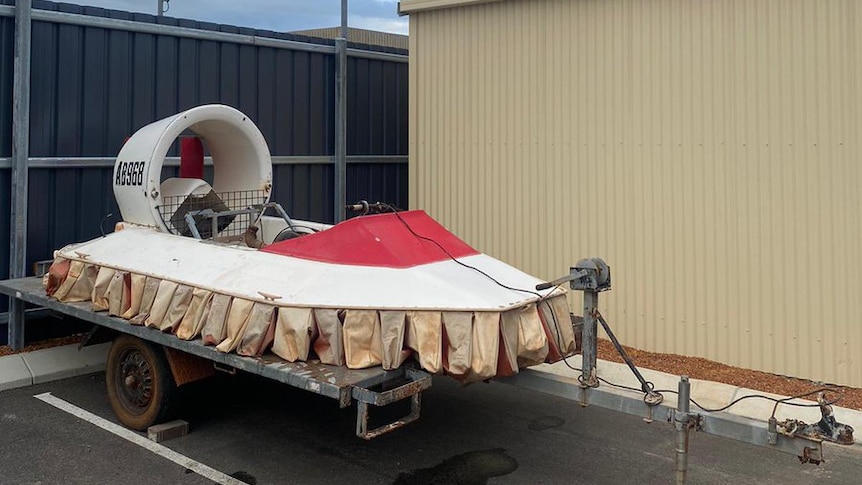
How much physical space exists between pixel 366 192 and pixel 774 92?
19.0 feet

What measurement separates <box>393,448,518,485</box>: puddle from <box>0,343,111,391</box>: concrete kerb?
3.78 m

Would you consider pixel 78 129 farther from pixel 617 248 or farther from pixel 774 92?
pixel 774 92

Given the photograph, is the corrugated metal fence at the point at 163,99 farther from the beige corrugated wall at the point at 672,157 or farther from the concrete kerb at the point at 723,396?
the concrete kerb at the point at 723,396

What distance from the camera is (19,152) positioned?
7902 mm

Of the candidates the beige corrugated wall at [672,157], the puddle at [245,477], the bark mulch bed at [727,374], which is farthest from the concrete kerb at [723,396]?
the puddle at [245,477]

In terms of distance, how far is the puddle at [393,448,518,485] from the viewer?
207 inches

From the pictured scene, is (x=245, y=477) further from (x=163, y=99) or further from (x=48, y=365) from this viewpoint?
(x=163, y=99)

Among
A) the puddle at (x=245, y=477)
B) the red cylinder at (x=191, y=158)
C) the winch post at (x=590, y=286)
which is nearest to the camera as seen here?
the winch post at (x=590, y=286)

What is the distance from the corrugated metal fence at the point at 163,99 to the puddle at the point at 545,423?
198 inches

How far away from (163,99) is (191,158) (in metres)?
1.78

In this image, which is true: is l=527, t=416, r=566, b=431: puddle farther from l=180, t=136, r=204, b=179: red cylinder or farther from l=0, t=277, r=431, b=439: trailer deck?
l=180, t=136, r=204, b=179: red cylinder

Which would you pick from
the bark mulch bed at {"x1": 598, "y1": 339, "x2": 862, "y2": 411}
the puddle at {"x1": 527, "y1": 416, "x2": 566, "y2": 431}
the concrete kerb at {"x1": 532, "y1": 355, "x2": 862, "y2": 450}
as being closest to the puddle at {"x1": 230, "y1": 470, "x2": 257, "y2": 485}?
the puddle at {"x1": 527, "y1": 416, "x2": 566, "y2": 431}

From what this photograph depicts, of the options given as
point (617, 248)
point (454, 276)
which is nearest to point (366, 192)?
point (617, 248)

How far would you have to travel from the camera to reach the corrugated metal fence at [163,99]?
8172 millimetres
